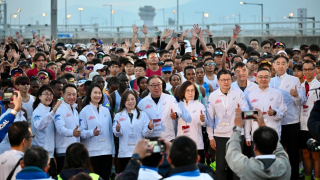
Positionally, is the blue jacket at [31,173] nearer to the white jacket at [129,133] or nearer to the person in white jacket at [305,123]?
the white jacket at [129,133]

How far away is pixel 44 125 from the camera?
9.23 meters

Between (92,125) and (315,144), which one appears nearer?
(315,144)

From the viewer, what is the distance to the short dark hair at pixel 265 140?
244 inches

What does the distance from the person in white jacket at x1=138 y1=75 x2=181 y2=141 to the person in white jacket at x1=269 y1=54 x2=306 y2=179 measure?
223 cm

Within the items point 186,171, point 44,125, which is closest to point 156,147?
point 186,171

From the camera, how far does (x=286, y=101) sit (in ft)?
35.0

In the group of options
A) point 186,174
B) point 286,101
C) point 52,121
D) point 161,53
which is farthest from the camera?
point 161,53

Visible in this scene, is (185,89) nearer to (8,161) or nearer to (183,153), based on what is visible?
(8,161)

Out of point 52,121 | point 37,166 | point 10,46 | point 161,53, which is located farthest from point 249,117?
point 10,46

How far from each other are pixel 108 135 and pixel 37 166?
414 cm

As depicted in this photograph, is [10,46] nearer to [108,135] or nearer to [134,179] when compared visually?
[108,135]

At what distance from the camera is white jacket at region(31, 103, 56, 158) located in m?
9.36

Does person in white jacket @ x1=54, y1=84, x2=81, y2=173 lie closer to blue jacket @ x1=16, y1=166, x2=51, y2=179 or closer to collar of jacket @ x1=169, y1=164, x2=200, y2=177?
blue jacket @ x1=16, y1=166, x2=51, y2=179

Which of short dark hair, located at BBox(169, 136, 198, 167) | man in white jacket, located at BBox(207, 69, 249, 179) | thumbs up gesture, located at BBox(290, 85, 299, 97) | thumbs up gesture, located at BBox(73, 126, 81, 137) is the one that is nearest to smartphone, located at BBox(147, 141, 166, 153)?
short dark hair, located at BBox(169, 136, 198, 167)
